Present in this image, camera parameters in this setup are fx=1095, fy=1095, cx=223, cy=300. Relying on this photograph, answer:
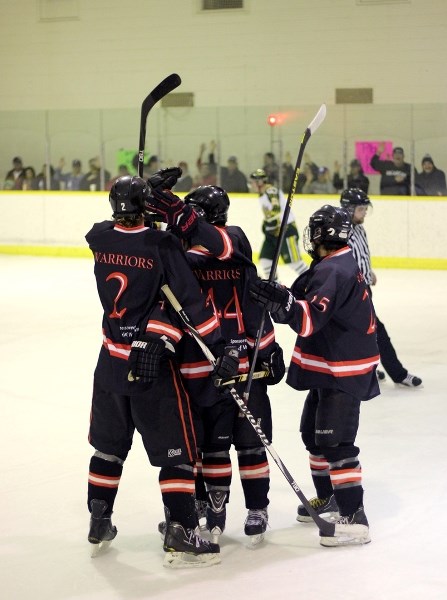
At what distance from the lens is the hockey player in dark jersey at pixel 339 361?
3.76 metres

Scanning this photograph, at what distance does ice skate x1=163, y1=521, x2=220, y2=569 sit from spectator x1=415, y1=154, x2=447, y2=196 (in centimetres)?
940

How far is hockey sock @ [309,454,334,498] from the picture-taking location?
403 cm

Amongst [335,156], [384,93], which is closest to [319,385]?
[335,156]

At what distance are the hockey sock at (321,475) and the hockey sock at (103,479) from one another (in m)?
0.76

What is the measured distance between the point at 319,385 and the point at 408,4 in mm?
11302

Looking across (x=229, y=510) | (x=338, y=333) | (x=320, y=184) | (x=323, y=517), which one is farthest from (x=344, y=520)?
(x=320, y=184)

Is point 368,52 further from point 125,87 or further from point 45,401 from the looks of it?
point 45,401

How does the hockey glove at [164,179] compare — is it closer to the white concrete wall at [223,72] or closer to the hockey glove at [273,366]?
the hockey glove at [273,366]

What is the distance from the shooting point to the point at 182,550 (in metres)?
3.58

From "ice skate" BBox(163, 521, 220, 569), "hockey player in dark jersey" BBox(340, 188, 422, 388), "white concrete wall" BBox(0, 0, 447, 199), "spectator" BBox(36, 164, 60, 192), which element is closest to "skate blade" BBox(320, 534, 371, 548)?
"ice skate" BBox(163, 521, 220, 569)

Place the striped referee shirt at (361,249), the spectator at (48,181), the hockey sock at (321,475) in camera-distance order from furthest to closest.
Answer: the spectator at (48,181), the striped referee shirt at (361,249), the hockey sock at (321,475)

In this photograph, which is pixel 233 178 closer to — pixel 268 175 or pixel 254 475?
pixel 268 175

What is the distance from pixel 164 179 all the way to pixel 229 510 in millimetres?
1369

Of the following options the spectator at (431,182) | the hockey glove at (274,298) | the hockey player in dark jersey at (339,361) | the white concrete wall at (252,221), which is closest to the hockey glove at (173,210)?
the hockey glove at (274,298)
